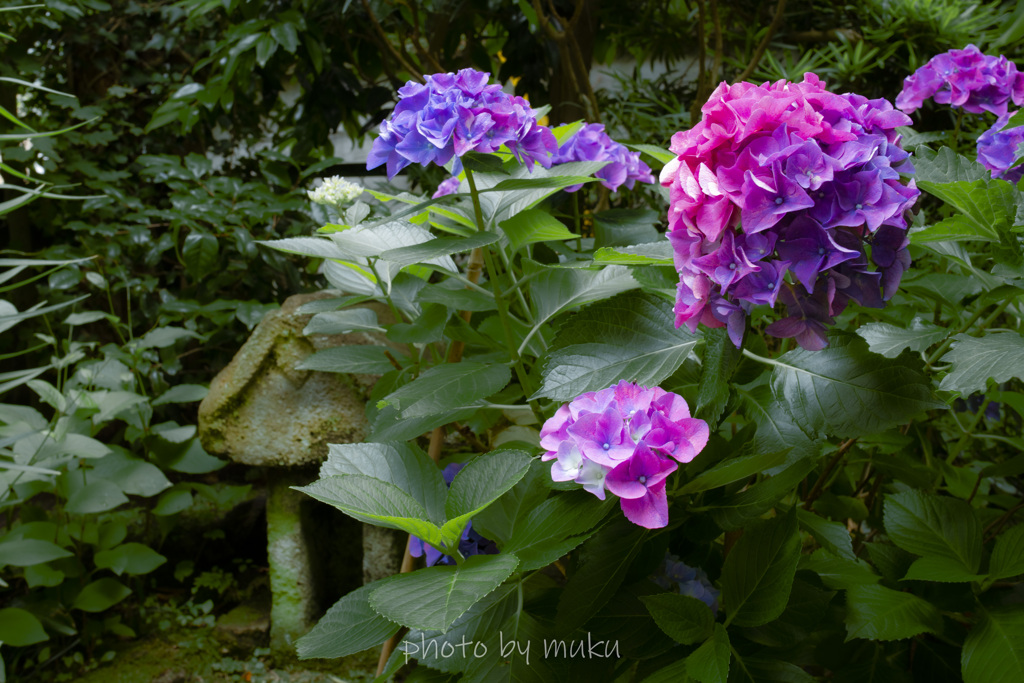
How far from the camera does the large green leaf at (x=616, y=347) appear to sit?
58 cm

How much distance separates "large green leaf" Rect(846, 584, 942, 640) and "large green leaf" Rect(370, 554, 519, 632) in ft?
1.14

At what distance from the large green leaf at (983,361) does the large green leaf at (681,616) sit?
0.28 metres

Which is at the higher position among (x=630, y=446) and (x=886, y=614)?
(x=630, y=446)

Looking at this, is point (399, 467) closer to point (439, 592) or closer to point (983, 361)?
point (439, 592)

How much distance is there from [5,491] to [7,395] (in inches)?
58.7

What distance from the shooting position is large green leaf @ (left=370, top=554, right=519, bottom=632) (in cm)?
46

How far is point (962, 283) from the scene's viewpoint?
786mm

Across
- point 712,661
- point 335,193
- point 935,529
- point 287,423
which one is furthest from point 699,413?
point 287,423

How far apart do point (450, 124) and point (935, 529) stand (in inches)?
25.3

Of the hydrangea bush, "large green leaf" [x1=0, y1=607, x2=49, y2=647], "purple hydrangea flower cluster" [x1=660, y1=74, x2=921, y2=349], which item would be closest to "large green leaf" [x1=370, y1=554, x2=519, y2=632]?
the hydrangea bush

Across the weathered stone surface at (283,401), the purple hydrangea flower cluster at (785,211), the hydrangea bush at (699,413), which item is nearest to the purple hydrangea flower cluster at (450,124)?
the hydrangea bush at (699,413)

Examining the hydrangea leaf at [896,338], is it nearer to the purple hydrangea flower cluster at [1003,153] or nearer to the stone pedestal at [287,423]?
the purple hydrangea flower cluster at [1003,153]

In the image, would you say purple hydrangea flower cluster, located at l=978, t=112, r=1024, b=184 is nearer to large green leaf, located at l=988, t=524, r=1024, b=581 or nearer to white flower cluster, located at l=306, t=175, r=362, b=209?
large green leaf, located at l=988, t=524, r=1024, b=581

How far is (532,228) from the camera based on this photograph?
0.69 meters
